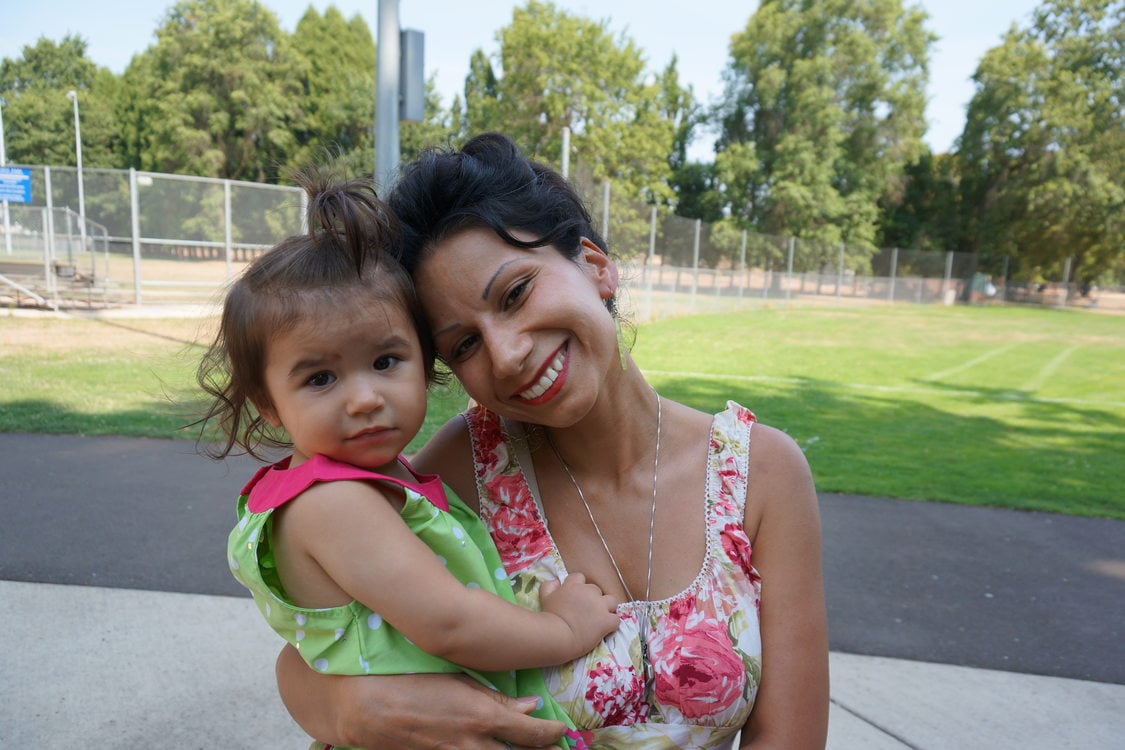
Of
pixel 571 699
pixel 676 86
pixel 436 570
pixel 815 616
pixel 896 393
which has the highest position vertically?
pixel 676 86

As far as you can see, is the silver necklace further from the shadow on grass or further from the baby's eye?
the shadow on grass

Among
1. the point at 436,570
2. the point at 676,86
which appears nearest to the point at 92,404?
the point at 436,570

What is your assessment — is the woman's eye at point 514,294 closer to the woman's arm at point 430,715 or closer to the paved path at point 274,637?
the woman's arm at point 430,715

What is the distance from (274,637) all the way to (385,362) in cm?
249

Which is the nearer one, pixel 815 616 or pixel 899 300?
pixel 815 616

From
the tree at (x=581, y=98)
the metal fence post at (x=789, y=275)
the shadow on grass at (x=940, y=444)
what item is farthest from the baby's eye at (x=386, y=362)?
the tree at (x=581, y=98)

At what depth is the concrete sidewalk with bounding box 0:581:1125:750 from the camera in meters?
2.85

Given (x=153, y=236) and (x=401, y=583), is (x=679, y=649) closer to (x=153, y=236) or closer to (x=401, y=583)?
(x=401, y=583)

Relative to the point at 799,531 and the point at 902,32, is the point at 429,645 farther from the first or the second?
the point at 902,32

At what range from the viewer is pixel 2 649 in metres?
3.27

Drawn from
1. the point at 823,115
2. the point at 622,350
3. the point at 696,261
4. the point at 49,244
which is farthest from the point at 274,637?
the point at 823,115

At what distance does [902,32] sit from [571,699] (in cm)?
4569

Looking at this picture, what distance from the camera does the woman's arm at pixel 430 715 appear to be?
1302 mm

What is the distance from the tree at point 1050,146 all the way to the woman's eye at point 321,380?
43.6 meters
